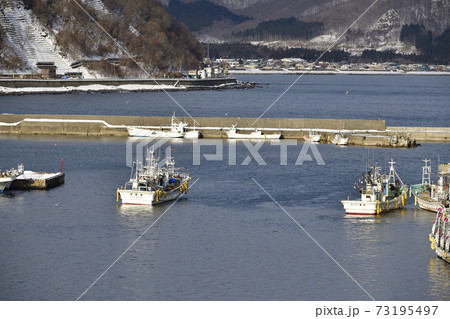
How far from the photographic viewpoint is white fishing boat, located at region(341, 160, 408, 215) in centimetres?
3825

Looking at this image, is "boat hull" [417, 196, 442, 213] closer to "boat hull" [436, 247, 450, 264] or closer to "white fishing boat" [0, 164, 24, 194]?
"boat hull" [436, 247, 450, 264]

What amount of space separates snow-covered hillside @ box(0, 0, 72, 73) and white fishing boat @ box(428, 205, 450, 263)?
120048 millimetres

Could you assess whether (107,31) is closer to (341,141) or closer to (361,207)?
(341,141)

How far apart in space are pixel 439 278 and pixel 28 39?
135293 millimetres

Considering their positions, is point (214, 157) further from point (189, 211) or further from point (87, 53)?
point (87, 53)

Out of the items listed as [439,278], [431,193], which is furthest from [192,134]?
[439,278]

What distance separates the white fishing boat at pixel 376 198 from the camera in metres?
38.2

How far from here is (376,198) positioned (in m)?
39.1

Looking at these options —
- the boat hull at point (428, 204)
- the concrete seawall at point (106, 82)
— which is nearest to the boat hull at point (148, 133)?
the boat hull at point (428, 204)

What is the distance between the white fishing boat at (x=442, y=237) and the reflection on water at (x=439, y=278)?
278mm

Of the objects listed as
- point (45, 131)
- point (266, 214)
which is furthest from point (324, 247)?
point (45, 131)

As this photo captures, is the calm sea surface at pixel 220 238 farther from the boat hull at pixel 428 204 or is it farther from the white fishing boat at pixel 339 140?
the white fishing boat at pixel 339 140

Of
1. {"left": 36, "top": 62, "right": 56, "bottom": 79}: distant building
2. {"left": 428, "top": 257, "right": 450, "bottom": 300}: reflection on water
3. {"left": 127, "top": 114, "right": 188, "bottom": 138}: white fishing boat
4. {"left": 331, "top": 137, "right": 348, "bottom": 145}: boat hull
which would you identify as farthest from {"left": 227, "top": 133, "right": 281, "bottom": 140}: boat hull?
{"left": 36, "top": 62, "right": 56, "bottom": 79}: distant building

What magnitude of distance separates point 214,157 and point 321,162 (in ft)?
22.0
